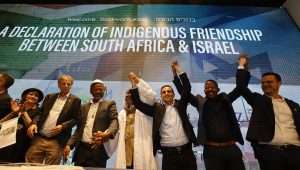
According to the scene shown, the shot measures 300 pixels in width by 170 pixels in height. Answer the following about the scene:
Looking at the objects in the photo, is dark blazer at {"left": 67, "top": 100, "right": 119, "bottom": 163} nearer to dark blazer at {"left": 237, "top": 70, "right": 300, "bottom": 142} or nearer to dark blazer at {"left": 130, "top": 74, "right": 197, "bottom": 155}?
dark blazer at {"left": 130, "top": 74, "right": 197, "bottom": 155}

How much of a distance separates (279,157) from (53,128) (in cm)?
211

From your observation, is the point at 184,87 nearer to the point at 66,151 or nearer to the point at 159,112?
the point at 159,112

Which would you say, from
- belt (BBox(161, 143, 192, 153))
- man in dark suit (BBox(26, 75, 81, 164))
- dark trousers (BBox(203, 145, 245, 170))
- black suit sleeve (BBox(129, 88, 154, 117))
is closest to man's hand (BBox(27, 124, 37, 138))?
man in dark suit (BBox(26, 75, 81, 164))

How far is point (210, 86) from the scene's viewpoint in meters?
3.18

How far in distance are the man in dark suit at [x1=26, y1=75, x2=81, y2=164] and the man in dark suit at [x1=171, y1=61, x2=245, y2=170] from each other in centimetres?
115

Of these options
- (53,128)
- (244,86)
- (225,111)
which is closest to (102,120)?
(53,128)

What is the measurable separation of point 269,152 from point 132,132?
4.25ft

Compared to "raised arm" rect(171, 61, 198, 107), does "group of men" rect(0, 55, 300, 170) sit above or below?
below

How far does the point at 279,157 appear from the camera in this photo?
107 inches

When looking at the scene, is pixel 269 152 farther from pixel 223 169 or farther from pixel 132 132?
pixel 132 132

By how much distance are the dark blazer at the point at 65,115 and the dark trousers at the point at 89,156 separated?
206 millimetres

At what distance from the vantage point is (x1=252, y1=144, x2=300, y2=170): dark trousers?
2.69 meters

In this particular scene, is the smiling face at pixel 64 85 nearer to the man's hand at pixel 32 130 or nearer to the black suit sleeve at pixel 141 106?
the man's hand at pixel 32 130

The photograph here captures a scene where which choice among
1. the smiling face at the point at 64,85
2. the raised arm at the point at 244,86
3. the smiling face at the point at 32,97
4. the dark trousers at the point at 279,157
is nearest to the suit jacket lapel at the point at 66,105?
the smiling face at the point at 64,85
